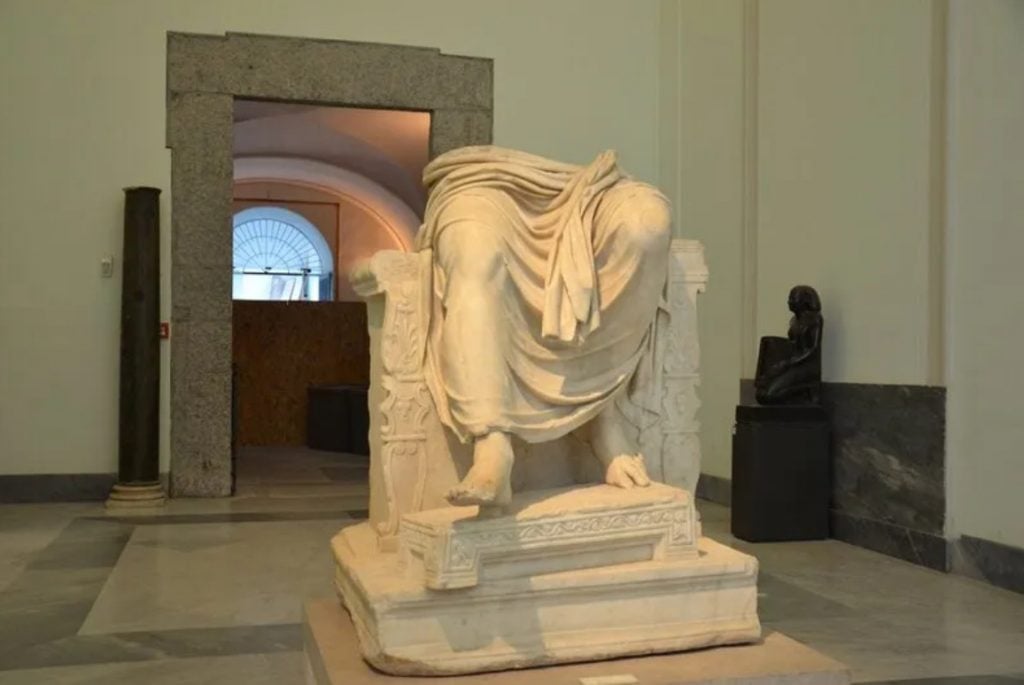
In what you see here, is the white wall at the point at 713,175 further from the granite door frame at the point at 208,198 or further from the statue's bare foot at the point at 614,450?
the statue's bare foot at the point at 614,450

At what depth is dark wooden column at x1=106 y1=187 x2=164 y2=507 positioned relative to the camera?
6832mm

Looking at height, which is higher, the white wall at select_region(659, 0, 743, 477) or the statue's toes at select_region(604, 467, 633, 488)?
the white wall at select_region(659, 0, 743, 477)

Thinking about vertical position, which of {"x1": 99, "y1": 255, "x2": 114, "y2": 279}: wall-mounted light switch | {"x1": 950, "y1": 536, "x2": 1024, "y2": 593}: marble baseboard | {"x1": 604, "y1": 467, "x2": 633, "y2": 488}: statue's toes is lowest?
{"x1": 950, "y1": 536, "x2": 1024, "y2": 593}: marble baseboard

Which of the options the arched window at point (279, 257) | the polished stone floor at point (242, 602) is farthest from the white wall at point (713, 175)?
the arched window at point (279, 257)

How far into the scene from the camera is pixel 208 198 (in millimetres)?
7320

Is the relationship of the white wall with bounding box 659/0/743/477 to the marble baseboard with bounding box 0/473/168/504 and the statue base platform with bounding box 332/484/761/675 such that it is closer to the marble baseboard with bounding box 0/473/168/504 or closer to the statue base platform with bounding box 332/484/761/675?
the marble baseboard with bounding box 0/473/168/504

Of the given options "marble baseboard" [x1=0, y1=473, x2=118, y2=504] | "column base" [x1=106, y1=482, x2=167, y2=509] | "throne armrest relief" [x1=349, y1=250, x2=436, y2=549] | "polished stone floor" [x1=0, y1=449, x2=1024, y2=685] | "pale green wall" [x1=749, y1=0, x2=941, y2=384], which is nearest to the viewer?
"throne armrest relief" [x1=349, y1=250, x2=436, y2=549]

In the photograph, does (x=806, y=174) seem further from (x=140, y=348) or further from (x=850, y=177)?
(x=140, y=348)

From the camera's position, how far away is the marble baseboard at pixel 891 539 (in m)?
5.04

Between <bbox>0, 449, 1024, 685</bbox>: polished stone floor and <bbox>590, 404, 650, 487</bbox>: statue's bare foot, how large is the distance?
0.97 metres

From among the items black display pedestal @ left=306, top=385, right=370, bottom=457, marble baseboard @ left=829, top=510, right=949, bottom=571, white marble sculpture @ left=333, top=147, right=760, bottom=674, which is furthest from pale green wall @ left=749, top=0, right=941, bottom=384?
black display pedestal @ left=306, top=385, right=370, bottom=457

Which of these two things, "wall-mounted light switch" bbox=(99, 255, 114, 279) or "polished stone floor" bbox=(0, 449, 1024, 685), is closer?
"polished stone floor" bbox=(0, 449, 1024, 685)

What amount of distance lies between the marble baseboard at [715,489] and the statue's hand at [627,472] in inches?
158

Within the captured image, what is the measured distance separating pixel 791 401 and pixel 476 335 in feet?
11.5
